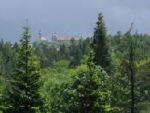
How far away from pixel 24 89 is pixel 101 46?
24.8 meters

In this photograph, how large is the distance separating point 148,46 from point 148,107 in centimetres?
13352

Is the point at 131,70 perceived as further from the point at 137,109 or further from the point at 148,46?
the point at 148,46

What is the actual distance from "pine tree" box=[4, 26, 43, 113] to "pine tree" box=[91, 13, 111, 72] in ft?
70.1

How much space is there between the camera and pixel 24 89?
172 feet

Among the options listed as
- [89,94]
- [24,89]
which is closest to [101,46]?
[24,89]

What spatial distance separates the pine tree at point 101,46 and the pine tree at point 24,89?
21.4 m

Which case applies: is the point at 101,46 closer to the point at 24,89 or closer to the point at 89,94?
the point at 24,89

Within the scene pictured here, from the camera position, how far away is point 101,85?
152 feet

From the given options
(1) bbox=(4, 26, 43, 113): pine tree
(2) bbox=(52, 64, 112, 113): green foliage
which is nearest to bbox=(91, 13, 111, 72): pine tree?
(1) bbox=(4, 26, 43, 113): pine tree

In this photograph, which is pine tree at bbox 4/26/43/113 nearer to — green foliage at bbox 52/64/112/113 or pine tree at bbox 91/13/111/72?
green foliage at bbox 52/64/112/113

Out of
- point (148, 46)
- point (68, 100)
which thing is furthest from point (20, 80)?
point (148, 46)

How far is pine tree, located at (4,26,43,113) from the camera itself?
51.9 m

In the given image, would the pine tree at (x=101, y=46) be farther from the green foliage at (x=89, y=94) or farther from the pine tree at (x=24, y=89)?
the green foliage at (x=89, y=94)

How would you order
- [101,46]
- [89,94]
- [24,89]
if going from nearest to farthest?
[89,94] → [24,89] → [101,46]
